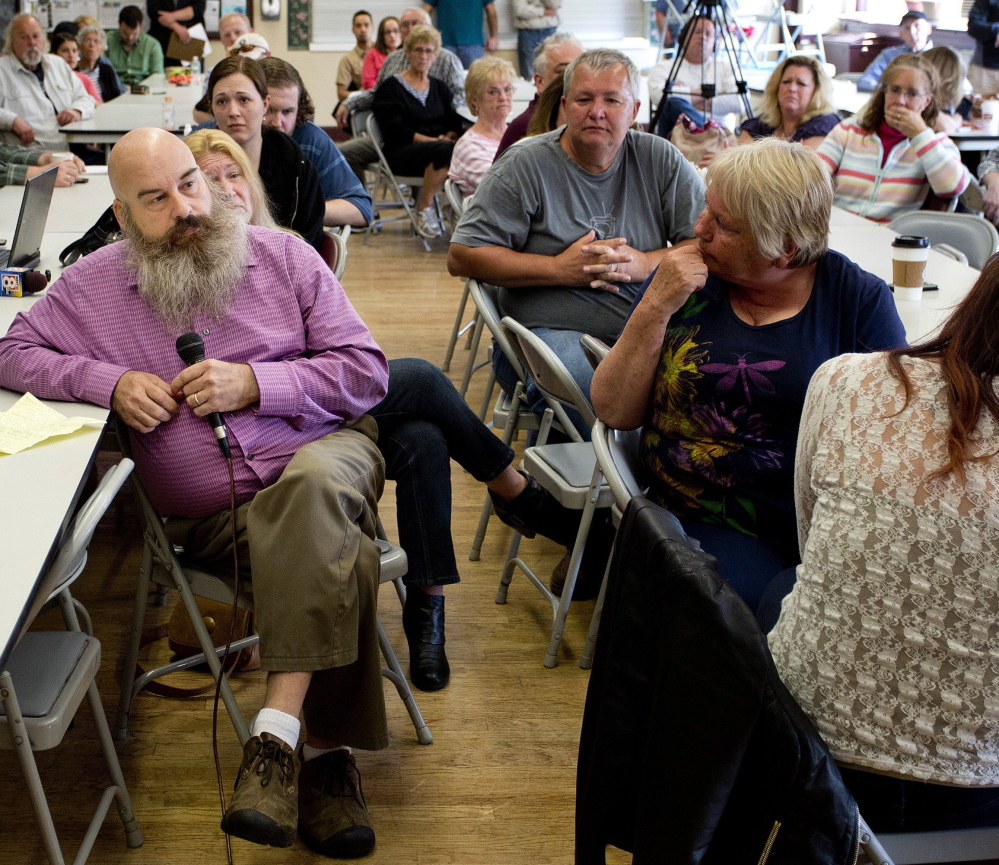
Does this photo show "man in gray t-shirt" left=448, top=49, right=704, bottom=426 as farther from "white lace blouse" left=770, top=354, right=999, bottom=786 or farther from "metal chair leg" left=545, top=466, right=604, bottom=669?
"white lace blouse" left=770, top=354, right=999, bottom=786

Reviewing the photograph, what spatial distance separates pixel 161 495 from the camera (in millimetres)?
2029

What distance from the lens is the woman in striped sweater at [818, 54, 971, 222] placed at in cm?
398

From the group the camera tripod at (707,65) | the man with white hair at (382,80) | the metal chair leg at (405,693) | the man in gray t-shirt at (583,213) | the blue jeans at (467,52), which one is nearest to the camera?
the metal chair leg at (405,693)

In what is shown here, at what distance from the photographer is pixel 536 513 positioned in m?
2.65

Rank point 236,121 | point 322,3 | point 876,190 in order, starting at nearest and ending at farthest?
point 236,121, point 876,190, point 322,3

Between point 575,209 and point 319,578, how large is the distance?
1.62 metres

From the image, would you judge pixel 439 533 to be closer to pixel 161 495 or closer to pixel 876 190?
pixel 161 495

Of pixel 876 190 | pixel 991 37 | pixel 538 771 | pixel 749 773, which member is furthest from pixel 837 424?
pixel 991 37

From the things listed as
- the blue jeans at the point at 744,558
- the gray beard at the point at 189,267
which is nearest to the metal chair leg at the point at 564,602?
the blue jeans at the point at 744,558

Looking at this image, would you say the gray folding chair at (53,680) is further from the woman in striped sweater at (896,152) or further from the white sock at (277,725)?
the woman in striped sweater at (896,152)

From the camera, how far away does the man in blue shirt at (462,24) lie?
9.31m

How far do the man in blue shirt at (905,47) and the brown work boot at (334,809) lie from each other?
735cm

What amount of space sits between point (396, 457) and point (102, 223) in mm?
1343

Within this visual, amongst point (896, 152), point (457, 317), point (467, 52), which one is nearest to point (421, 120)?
point (467, 52)
